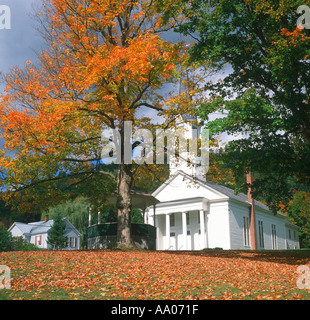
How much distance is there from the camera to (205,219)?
107ft

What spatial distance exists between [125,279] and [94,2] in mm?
12389

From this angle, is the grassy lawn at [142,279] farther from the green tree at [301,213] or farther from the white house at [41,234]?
the white house at [41,234]

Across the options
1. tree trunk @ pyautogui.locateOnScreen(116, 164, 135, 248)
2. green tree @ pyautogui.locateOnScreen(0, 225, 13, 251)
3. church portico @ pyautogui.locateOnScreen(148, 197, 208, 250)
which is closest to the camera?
tree trunk @ pyautogui.locateOnScreen(116, 164, 135, 248)

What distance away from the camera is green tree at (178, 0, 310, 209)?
13.5 m

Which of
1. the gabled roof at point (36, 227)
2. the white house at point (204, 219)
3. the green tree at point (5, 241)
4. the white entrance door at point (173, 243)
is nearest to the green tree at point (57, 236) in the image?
the gabled roof at point (36, 227)

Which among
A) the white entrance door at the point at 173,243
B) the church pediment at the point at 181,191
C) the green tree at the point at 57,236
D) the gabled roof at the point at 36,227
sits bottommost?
the white entrance door at the point at 173,243

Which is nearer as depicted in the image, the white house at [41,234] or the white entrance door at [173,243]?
the white entrance door at [173,243]

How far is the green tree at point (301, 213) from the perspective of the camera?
42.5 m

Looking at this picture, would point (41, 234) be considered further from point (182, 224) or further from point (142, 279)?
point (142, 279)

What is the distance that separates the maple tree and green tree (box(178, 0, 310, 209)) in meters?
2.19

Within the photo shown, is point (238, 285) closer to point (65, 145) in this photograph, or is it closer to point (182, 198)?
point (65, 145)

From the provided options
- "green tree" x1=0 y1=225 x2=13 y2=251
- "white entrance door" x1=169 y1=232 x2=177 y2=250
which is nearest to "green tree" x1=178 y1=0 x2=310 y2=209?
"white entrance door" x1=169 y1=232 x2=177 y2=250

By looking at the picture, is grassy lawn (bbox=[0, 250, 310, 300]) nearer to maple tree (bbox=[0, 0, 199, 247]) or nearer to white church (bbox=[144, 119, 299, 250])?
maple tree (bbox=[0, 0, 199, 247])

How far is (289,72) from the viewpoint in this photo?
13344mm
